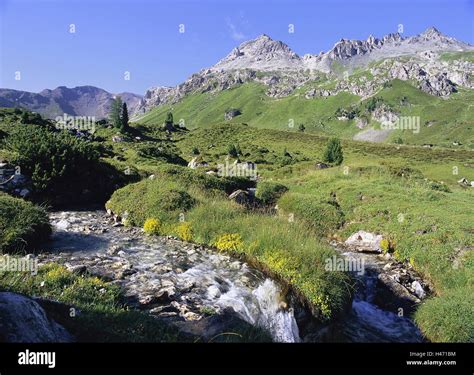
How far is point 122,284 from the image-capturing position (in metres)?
10.1

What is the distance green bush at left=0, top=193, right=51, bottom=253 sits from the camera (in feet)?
41.1

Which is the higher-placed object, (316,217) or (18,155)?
(18,155)

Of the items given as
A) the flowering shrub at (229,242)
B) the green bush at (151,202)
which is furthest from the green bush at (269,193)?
the flowering shrub at (229,242)

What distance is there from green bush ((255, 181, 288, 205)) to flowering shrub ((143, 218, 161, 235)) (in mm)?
11284

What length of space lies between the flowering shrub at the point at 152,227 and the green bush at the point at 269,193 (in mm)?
11284

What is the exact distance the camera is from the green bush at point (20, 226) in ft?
41.1

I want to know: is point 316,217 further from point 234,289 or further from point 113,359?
point 113,359

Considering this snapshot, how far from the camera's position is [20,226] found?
13.3 metres

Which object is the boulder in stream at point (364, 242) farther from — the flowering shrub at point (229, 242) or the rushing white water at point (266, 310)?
the rushing white water at point (266, 310)

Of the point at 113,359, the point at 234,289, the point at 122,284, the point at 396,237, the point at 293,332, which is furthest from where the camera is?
the point at 396,237

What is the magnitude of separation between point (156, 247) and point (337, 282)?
22.6 ft

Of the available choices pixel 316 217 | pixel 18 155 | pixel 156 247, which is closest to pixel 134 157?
pixel 18 155

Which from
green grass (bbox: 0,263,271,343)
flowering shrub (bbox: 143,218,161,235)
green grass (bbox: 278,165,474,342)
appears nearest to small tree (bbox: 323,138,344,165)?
green grass (bbox: 278,165,474,342)

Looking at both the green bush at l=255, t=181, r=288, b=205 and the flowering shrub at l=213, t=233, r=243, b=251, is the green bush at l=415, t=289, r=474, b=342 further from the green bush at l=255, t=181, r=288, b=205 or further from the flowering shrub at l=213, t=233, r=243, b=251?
the green bush at l=255, t=181, r=288, b=205
